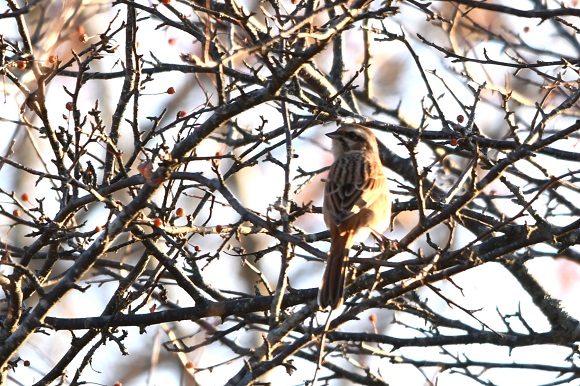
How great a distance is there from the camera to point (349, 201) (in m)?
6.41

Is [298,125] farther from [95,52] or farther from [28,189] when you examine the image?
[28,189]

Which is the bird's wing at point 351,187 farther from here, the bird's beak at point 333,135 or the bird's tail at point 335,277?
the bird's beak at point 333,135

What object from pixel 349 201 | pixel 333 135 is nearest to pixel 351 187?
pixel 349 201

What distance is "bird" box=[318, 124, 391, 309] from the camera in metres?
5.36

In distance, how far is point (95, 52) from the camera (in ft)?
16.9

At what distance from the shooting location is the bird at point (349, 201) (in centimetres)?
536

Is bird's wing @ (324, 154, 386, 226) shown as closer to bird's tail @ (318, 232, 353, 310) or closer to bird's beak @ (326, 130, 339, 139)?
bird's tail @ (318, 232, 353, 310)

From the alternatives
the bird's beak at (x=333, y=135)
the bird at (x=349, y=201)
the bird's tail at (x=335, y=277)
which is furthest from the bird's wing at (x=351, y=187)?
the bird's beak at (x=333, y=135)

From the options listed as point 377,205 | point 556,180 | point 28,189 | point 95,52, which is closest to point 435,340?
point 377,205

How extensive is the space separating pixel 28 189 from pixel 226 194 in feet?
35.8

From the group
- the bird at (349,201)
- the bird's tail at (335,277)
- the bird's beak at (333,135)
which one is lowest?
the bird's tail at (335,277)

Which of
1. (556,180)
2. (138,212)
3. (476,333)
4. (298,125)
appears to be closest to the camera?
(556,180)

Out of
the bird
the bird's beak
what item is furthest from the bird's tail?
the bird's beak

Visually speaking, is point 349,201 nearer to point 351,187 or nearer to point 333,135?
point 351,187
